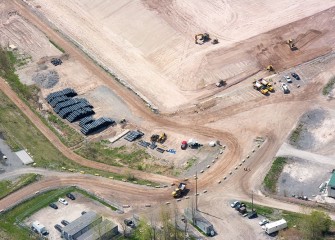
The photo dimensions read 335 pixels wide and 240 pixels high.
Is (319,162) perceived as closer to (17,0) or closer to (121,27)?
(121,27)

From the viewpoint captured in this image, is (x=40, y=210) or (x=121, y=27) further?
(x=121, y=27)

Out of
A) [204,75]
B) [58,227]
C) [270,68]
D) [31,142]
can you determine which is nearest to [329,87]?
[270,68]

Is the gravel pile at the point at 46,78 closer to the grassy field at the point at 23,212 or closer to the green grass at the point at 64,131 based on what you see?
the green grass at the point at 64,131

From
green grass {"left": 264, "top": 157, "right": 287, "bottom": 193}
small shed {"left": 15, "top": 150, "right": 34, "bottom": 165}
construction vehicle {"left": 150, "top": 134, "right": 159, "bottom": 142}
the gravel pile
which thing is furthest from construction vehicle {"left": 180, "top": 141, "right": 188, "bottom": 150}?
the gravel pile

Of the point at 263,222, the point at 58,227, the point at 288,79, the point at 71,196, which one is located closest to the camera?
the point at 58,227

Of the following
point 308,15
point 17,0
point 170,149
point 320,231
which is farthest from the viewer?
point 17,0

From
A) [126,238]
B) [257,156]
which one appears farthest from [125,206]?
[257,156]

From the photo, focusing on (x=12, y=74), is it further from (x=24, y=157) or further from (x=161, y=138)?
(x=161, y=138)
